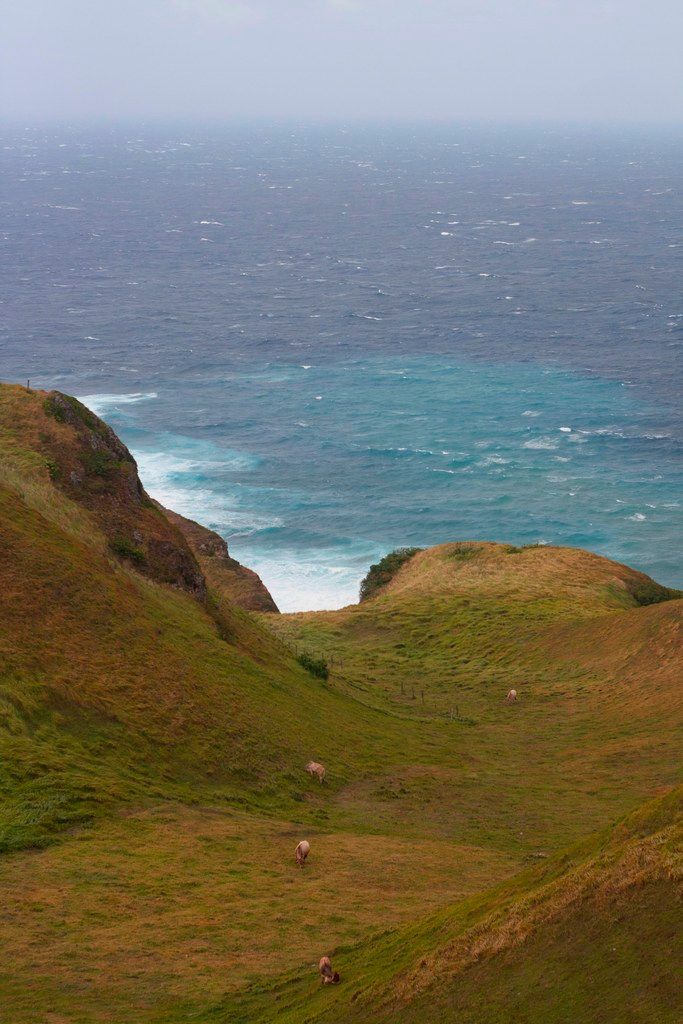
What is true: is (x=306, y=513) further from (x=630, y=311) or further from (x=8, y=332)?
(x=630, y=311)

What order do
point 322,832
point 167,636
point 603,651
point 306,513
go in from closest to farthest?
point 322,832, point 167,636, point 603,651, point 306,513

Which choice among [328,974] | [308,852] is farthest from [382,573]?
[328,974]

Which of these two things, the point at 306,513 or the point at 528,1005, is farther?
the point at 306,513

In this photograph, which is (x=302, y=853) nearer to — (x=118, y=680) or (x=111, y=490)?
(x=118, y=680)

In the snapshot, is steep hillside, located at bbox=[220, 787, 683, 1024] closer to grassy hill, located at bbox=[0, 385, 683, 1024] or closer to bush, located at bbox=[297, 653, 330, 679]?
grassy hill, located at bbox=[0, 385, 683, 1024]

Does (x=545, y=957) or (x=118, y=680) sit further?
(x=118, y=680)

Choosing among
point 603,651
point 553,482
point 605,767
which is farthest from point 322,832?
point 553,482
